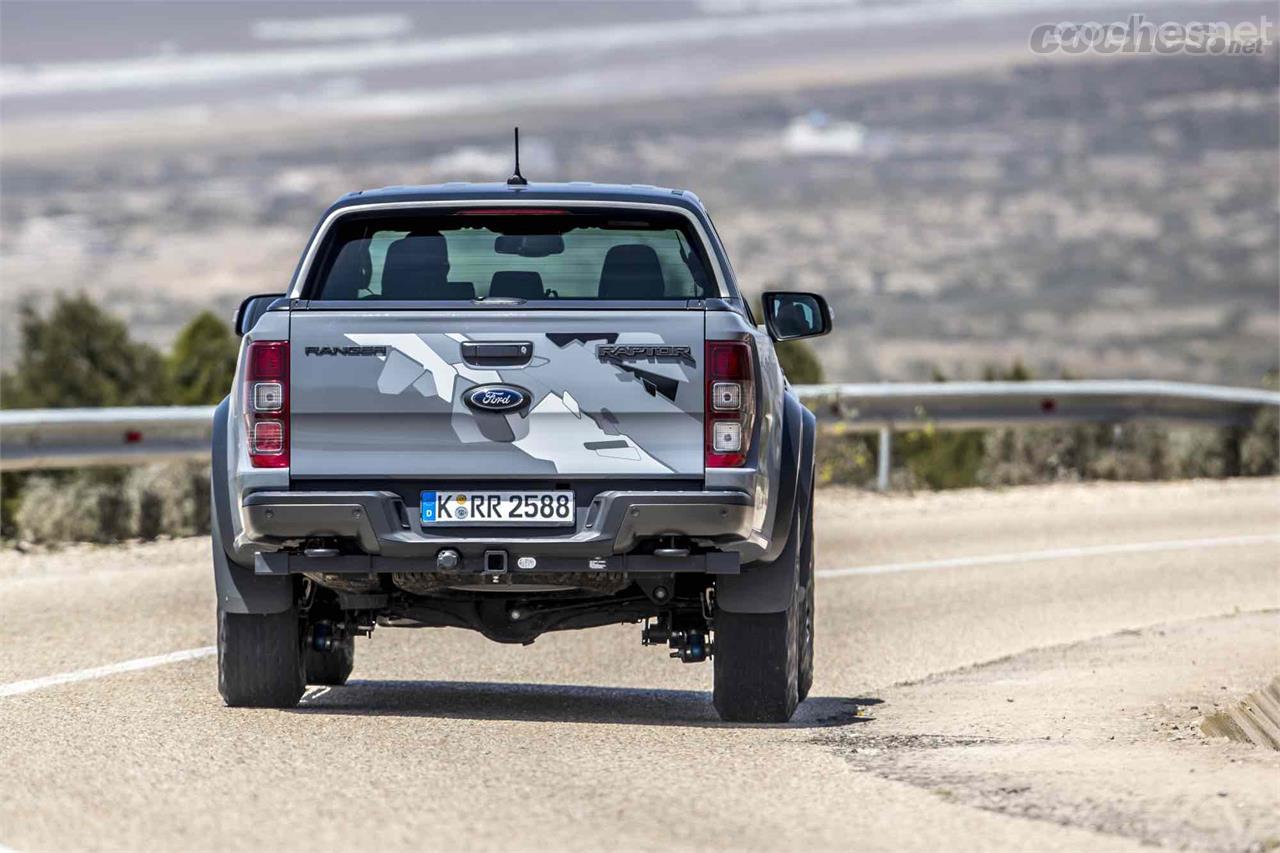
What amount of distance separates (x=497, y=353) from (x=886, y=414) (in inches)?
497

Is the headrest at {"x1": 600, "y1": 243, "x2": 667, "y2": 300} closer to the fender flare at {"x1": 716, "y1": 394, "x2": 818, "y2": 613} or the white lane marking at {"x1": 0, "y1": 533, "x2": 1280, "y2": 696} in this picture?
the fender flare at {"x1": 716, "y1": 394, "x2": 818, "y2": 613}

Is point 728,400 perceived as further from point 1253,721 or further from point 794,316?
point 1253,721

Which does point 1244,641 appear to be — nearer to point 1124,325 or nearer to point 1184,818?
point 1184,818

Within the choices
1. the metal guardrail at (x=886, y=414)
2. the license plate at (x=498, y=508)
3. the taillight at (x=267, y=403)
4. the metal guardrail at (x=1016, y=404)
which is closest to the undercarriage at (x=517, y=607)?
the license plate at (x=498, y=508)

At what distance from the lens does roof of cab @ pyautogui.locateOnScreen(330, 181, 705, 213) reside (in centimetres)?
905

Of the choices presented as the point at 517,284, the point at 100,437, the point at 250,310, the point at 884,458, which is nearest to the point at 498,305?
the point at 517,284

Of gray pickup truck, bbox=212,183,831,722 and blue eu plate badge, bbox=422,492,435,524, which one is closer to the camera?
gray pickup truck, bbox=212,183,831,722

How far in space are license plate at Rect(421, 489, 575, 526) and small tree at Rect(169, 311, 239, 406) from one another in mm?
18783

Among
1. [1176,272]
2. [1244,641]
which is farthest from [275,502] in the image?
[1176,272]

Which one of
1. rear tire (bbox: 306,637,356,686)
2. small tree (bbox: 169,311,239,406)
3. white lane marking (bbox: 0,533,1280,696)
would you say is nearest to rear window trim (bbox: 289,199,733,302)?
rear tire (bbox: 306,637,356,686)

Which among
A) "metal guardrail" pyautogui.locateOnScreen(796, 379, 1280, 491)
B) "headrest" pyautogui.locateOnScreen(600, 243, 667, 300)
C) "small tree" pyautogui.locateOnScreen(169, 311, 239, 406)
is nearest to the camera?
"headrest" pyautogui.locateOnScreen(600, 243, 667, 300)

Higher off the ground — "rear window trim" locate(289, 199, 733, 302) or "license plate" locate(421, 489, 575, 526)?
"rear window trim" locate(289, 199, 733, 302)

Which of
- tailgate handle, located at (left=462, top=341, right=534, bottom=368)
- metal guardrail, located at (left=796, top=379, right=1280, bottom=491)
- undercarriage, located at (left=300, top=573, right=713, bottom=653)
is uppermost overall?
tailgate handle, located at (left=462, top=341, right=534, bottom=368)

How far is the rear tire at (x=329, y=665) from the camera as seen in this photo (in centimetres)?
1027
